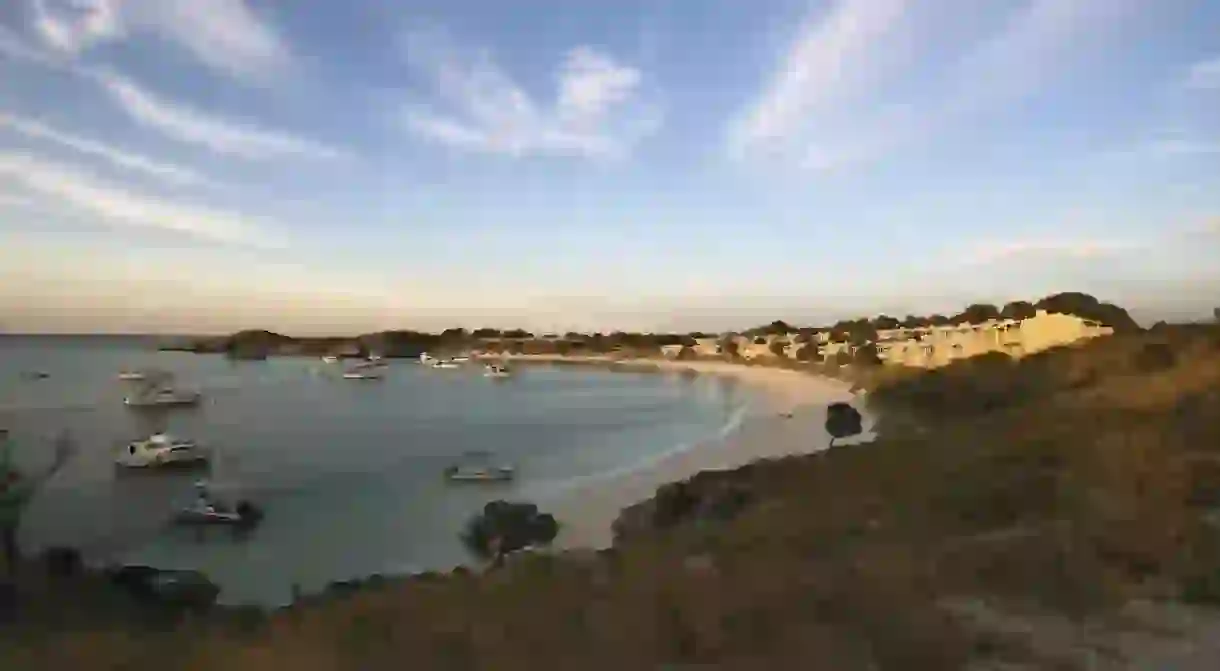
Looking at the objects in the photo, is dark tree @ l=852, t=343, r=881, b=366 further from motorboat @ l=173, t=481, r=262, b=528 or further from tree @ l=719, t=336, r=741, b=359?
motorboat @ l=173, t=481, r=262, b=528

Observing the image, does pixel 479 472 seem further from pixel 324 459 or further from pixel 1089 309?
pixel 1089 309

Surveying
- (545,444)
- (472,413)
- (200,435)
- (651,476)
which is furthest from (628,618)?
(472,413)

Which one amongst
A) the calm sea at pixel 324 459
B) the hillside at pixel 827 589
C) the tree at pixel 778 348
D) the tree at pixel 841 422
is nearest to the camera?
the hillside at pixel 827 589

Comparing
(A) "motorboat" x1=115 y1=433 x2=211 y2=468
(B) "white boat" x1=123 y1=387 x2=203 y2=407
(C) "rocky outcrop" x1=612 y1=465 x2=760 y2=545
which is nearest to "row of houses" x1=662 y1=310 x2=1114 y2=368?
(C) "rocky outcrop" x1=612 y1=465 x2=760 y2=545

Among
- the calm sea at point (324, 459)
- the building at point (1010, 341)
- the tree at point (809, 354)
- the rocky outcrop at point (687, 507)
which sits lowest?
the calm sea at point (324, 459)

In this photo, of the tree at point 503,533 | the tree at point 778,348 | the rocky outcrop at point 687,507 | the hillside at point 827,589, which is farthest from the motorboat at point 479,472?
the tree at point 778,348

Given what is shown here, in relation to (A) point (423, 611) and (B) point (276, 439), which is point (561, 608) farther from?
(B) point (276, 439)

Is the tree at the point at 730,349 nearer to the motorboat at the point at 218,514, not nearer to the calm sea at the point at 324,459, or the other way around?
the calm sea at the point at 324,459
